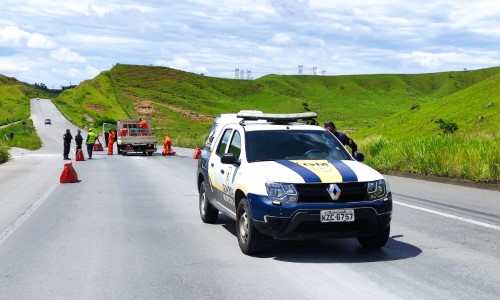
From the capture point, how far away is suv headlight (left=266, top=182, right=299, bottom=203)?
22.5 ft

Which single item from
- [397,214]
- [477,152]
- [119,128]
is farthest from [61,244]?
[119,128]

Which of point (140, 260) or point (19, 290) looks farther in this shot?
point (140, 260)

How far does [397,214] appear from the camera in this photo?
1099 centimetres

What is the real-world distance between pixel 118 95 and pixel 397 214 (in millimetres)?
154158

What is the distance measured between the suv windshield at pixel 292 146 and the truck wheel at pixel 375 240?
3.88 ft

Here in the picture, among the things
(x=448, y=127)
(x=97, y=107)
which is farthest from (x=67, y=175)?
(x=97, y=107)

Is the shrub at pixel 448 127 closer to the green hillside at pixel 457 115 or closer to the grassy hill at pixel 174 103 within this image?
the green hillside at pixel 457 115

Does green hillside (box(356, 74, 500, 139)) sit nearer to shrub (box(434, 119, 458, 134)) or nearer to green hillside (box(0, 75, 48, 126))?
shrub (box(434, 119, 458, 134))

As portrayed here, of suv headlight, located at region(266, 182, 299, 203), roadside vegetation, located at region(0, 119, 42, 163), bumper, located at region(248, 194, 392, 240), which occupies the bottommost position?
roadside vegetation, located at region(0, 119, 42, 163)

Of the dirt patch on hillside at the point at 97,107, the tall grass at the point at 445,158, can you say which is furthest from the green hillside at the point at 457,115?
the dirt patch on hillside at the point at 97,107

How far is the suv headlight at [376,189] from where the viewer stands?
7.07 m

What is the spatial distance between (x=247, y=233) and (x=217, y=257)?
47 cm

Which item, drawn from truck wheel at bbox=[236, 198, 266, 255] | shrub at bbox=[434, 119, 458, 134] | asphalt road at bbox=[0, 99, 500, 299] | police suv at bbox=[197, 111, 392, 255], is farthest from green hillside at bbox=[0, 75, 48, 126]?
truck wheel at bbox=[236, 198, 266, 255]

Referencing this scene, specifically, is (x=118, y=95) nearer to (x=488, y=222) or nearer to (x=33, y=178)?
(x=33, y=178)
